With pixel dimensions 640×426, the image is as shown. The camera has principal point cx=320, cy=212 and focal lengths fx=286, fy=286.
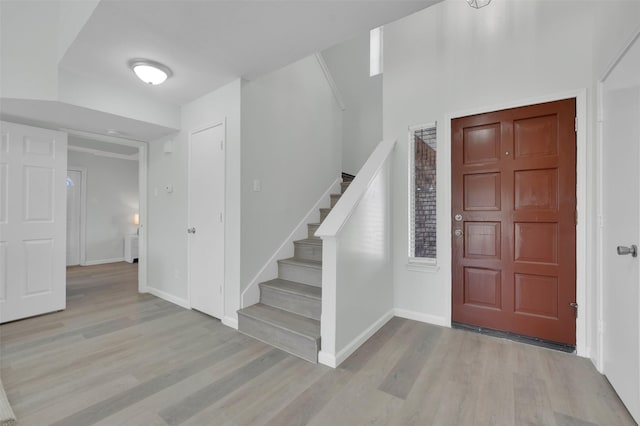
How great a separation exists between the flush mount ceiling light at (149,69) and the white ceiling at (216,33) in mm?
64

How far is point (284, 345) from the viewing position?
2328 mm

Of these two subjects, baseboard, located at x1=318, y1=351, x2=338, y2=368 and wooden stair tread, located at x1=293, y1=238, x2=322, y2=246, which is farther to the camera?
wooden stair tread, located at x1=293, y1=238, x2=322, y2=246

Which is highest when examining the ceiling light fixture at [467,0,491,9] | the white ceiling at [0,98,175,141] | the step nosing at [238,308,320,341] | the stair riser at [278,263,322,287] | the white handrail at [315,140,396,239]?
the ceiling light fixture at [467,0,491,9]

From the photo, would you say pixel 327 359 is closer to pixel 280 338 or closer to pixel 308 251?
pixel 280 338

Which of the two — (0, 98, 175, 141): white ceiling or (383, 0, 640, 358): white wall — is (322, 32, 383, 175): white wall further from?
(0, 98, 175, 141): white ceiling

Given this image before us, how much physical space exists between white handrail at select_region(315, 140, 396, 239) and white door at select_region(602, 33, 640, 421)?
61.8 inches

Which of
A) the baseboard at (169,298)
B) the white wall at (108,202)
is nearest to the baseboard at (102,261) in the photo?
the white wall at (108,202)

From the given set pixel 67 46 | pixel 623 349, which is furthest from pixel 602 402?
pixel 67 46

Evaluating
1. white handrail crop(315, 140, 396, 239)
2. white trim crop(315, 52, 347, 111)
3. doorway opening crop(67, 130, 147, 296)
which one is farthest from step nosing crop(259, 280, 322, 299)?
doorway opening crop(67, 130, 147, 296)

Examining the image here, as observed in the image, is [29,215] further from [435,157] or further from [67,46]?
[435,157]

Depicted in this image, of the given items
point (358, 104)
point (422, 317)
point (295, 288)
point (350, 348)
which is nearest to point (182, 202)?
point (295, 288)

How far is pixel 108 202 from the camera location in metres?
6.23

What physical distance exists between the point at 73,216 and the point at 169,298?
3.95 meters

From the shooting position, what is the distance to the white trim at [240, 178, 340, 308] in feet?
9.19
